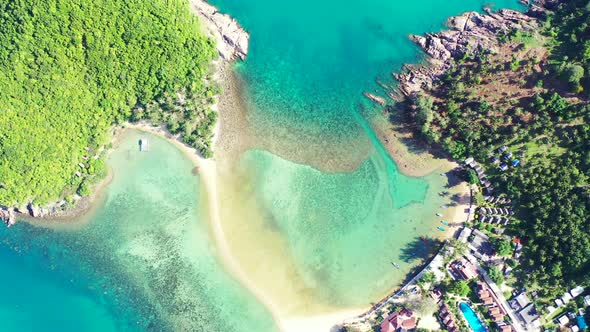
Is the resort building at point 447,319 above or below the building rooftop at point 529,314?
above

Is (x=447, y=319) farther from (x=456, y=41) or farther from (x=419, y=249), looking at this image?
(x=456, y=41)

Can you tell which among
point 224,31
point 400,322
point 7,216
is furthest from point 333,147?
point 7,216

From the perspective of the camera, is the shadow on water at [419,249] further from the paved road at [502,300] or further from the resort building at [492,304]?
the resort building at [492,304]

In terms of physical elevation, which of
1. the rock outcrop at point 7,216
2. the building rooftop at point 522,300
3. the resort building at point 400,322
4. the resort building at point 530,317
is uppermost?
the rock outcrop at point 7,216

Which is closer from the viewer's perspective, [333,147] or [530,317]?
[530,317]

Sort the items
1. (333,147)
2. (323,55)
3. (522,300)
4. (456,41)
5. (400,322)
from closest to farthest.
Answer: (522,300)
(400,322)
(456,41)
(333,147)
(323,55)

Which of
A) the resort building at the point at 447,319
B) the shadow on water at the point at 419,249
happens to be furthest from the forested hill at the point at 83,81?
the resort building at the point at 447,319

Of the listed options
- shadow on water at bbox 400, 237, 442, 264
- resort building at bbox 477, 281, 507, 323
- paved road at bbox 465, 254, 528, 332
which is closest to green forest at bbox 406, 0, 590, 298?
paved road at bbox 465, 254, 528, 332

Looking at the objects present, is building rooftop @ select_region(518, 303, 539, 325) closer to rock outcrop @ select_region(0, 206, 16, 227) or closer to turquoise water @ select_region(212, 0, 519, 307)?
turquoise water @ select_region(212, 0, 519, 307)
